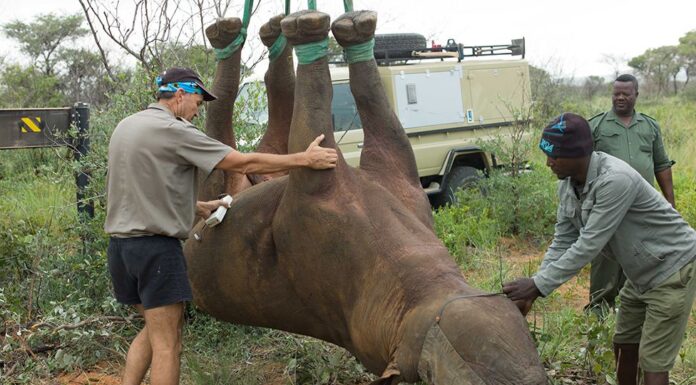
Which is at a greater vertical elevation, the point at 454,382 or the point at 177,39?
the point at 177,39

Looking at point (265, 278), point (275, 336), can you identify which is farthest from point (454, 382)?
point (275, 336)

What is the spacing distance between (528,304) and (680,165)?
11851mm

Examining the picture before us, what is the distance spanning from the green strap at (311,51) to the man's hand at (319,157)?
459 mm

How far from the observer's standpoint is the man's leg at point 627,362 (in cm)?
500

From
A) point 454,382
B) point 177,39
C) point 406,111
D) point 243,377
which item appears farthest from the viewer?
point 406,111

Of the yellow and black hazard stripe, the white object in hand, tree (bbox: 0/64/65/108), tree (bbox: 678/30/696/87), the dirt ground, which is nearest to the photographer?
the white object in hand

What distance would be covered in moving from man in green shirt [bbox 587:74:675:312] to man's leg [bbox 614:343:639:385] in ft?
5.61

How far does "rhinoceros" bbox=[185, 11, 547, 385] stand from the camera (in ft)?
10.6

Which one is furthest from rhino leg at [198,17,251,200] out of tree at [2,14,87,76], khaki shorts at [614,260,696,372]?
tree at [2,14,87,76]

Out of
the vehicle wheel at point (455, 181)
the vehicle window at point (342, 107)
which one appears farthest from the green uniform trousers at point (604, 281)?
the vehicle wheel at point (455, 181)

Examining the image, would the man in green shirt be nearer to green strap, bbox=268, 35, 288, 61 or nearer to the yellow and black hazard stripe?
green strap, bbox=268, 35, 288, 61

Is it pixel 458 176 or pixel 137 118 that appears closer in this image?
pixel 137 118

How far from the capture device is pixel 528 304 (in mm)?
4086

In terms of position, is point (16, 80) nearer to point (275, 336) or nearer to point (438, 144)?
point (438, 144)
